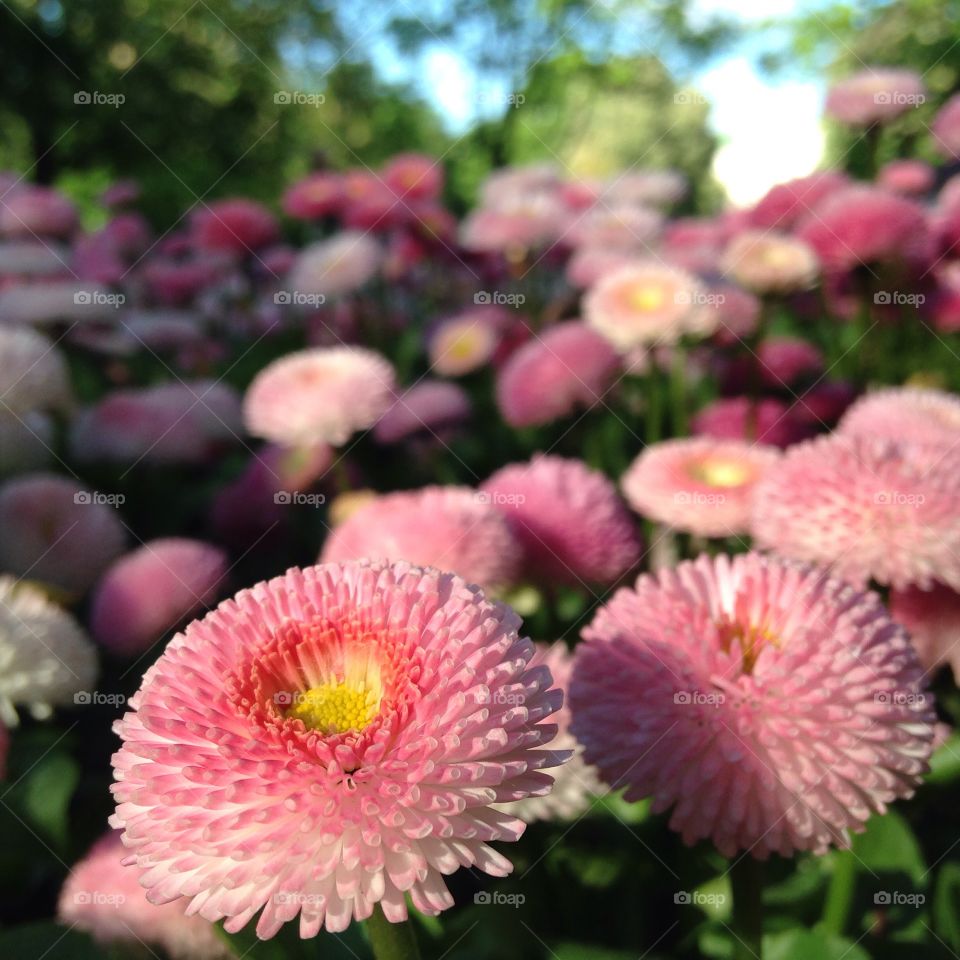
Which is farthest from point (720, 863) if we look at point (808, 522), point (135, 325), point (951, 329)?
point (135, 325)

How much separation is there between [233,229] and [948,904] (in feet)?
9.02

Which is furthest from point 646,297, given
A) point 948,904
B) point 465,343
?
point 948,904

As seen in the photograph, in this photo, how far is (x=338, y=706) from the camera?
756mm

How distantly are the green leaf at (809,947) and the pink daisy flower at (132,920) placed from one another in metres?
0.67

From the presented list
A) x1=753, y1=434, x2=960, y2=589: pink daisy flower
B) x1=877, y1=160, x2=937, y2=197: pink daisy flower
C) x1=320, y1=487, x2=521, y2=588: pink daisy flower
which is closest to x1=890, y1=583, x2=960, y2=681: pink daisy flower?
x1=753, y1=434, x2=960, y2=589: pink daisy flower

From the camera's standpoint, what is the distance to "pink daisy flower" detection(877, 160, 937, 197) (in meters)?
2.52

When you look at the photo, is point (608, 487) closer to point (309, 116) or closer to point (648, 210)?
point (648, 210)

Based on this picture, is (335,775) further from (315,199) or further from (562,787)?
(315,199)

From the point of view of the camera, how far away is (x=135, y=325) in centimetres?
261

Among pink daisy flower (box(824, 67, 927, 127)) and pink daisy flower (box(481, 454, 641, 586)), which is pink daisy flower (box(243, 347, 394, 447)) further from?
pink daisy flower (box(824, 67, 927, 127))

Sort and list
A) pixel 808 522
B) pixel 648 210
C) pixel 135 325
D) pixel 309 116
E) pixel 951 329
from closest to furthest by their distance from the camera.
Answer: pixel 808 522
pixel 951 329
pixel 135 325
pixel 648 210
pixel 309 116

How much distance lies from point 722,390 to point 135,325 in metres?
1.76

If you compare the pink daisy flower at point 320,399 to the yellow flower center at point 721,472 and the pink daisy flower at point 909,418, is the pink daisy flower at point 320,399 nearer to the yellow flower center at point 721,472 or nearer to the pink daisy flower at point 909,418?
the yellow flower center at point 721,472

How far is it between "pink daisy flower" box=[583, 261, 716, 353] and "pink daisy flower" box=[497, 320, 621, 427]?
0.05 meters
